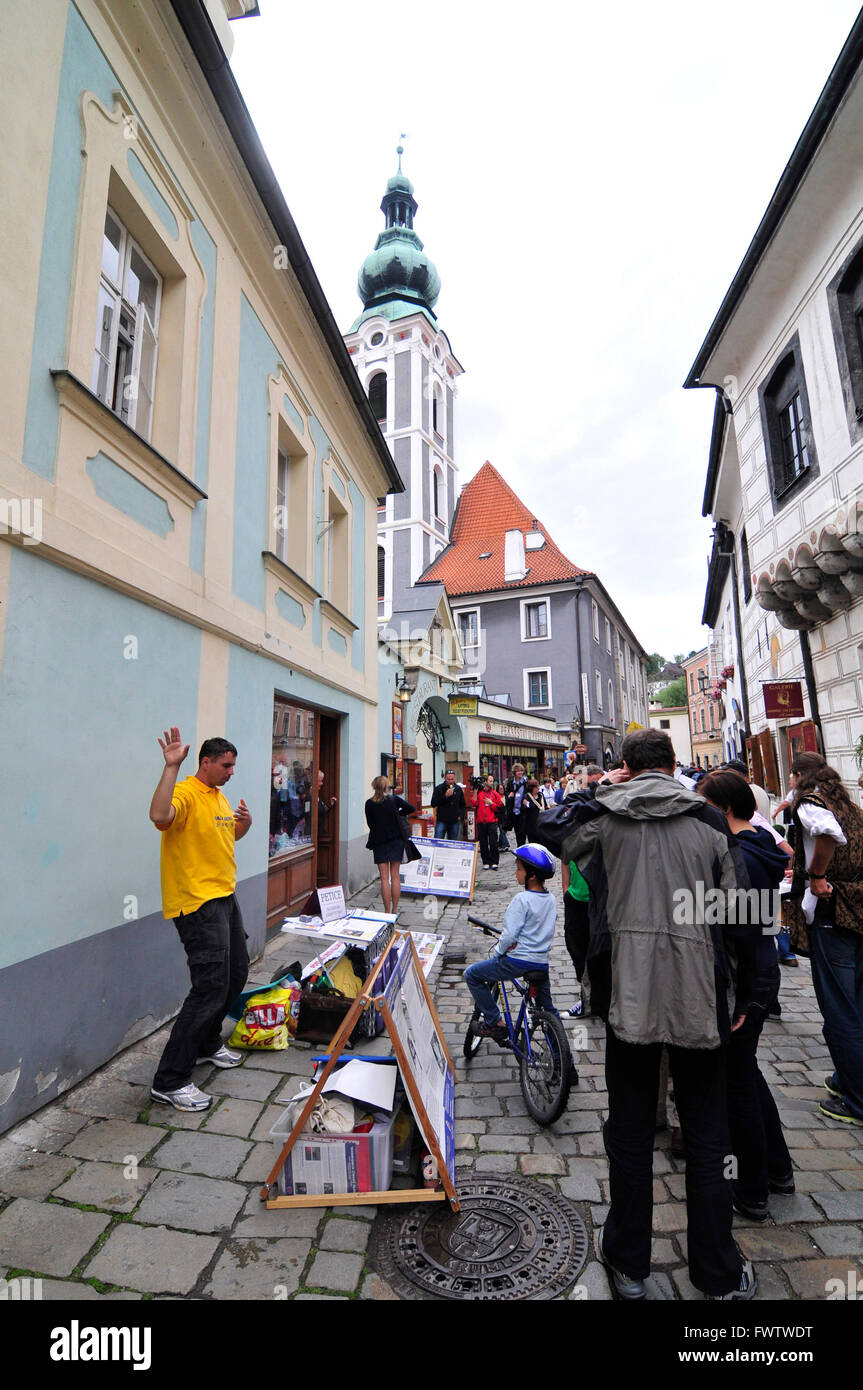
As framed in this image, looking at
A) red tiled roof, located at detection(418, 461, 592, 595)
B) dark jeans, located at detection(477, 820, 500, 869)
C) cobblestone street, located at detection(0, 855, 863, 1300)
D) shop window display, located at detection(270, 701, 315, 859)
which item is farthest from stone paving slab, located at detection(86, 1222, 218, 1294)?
red tiled roof, located at detection(418, 461, 592, 595)

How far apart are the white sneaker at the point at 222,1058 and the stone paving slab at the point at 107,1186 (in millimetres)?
1051

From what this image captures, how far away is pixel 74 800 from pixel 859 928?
4373 millimetres

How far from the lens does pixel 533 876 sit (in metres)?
4.00

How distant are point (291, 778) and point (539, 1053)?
4.91 metres

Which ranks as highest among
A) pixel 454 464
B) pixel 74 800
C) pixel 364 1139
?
pixel 454 464

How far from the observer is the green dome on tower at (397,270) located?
36.4 meters

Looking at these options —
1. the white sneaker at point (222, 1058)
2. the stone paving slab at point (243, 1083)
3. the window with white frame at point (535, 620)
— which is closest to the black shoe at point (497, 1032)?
the stone paving slab at point (243, 1083)

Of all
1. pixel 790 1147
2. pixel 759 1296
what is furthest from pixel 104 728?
pixel 790 1147

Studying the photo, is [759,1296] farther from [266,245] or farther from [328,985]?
[266,245]

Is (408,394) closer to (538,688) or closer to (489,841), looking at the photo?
(538,688)

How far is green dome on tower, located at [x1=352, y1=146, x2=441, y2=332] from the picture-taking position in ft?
119

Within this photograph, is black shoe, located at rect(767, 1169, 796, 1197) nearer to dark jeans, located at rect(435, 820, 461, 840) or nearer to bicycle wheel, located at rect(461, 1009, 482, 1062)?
bicycle wheel, located at rect(461, 1009, 482, 1062)

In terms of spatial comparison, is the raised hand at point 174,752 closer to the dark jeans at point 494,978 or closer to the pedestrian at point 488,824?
the dark jeans at point 494,978
